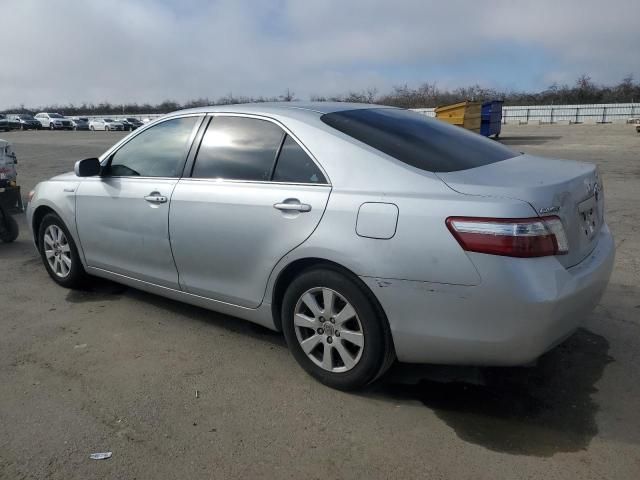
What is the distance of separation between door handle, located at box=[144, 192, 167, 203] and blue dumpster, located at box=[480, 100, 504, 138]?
2383 cm

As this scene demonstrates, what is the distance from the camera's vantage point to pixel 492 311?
268 cm

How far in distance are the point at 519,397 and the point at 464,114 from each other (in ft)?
75.0

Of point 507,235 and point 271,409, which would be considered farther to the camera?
point 271,409

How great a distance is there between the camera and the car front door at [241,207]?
329cm

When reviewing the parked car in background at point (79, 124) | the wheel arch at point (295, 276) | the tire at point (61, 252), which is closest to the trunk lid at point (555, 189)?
the wheel arch at point (295, 276)

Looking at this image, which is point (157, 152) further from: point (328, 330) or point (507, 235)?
point (507, 235)

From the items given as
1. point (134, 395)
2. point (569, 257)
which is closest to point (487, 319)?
point (569, 257)

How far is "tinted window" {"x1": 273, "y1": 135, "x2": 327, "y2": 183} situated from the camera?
329cm

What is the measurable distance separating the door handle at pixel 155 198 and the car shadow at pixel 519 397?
6.42ft

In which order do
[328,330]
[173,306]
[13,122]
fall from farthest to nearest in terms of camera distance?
[13,122] < [173,306] < [328,330]

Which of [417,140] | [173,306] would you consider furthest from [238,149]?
[173,306]

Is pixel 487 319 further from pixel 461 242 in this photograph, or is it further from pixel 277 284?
pixel 277 284

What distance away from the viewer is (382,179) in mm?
3014

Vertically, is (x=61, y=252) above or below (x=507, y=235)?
below
